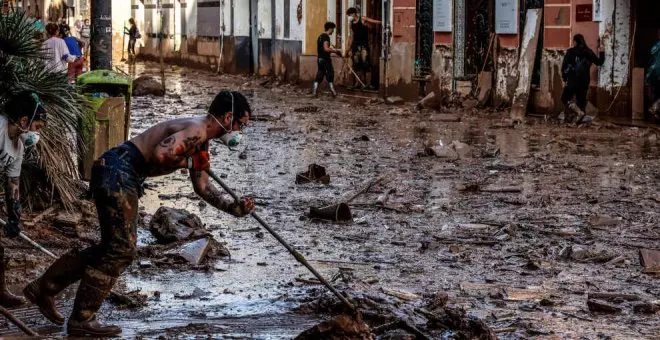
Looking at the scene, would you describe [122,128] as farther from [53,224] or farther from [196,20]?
[196,20]

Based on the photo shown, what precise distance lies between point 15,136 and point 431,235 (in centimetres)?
415

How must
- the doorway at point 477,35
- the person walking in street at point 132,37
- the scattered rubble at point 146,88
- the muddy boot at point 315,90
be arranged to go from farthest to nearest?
the person walking in street at point 132,37, the muddy boot at point 315,90, the scattered rubble at point 146,88, the doorway at point 477,35

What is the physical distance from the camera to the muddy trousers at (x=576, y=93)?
822 inches

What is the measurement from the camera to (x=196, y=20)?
148ft

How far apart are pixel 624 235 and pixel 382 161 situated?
18.0 ft

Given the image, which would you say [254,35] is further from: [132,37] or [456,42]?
[456,42]

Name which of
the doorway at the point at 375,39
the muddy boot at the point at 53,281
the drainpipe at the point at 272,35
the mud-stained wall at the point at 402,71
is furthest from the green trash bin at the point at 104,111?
the drainpipe at the point at 272,35

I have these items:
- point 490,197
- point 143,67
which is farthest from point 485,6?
point 143,67

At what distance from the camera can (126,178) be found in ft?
22.9

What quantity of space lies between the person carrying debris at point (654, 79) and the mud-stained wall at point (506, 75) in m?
3.73

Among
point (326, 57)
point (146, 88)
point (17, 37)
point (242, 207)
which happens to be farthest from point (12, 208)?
point (326, 57)

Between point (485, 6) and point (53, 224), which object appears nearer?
point (53, 224)

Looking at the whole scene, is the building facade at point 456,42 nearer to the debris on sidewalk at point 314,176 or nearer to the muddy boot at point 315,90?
the muddy boot at point 315,90

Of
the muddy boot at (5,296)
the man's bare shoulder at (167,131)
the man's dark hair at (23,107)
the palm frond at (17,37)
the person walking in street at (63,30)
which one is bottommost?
the muddy boot at (5,296)
